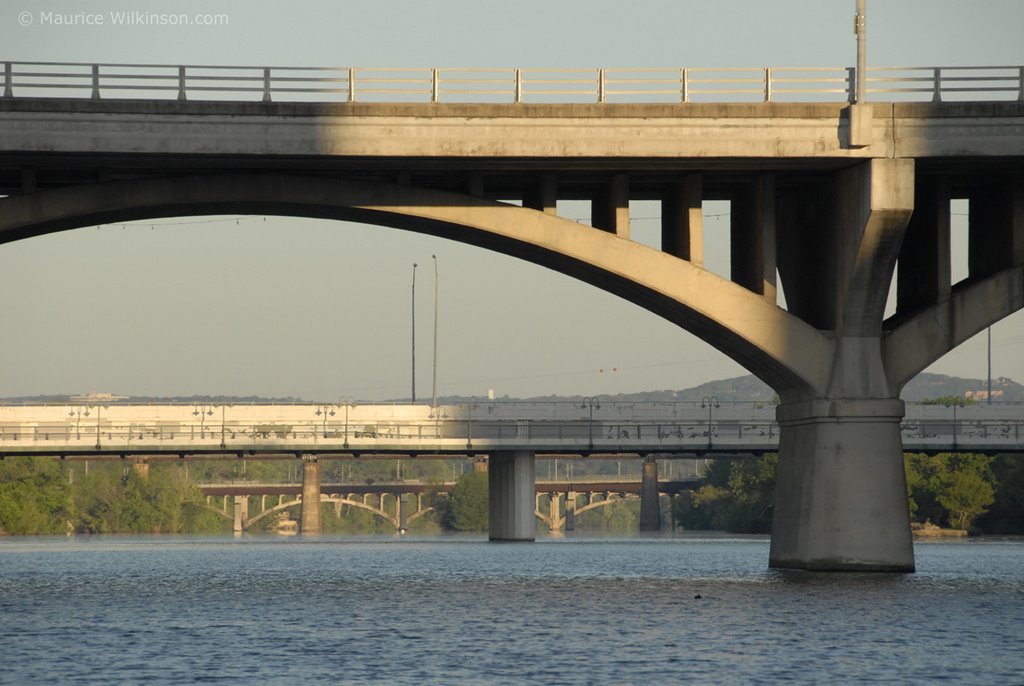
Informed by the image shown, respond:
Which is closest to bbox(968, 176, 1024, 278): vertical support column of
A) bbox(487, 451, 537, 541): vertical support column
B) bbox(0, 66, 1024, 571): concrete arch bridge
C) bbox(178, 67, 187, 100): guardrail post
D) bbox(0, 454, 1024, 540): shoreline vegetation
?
bbox(0, 66, 1024, 571): concrete arch bridge

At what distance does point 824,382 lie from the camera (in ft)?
169

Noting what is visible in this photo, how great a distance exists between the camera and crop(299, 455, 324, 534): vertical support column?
184m

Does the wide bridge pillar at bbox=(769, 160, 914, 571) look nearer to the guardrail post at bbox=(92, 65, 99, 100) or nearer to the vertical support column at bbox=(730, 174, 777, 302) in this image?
the vertical support column at bbox=(730, 174, 777, 302)

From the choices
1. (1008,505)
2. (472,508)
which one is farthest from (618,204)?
(472,508)

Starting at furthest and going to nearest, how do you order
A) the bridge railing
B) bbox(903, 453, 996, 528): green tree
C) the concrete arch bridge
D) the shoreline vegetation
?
1. the shoreline vegetation
2. bbox(903, 453, 996, 528): green tree
3. the bridge railing
4. the concrete arch bridge

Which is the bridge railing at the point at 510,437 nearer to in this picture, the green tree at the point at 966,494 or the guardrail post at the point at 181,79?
the green tree at the point at 966,494

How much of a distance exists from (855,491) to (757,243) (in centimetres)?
805

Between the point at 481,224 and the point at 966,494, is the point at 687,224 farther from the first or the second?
the point at 966,494

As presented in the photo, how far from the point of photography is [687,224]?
5216cm

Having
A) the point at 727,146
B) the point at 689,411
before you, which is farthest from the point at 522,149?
the point at 689,411

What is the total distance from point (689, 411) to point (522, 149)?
6597 centimetres

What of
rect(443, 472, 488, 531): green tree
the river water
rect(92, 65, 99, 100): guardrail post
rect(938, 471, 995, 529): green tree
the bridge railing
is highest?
rect(92, 65, 99, 100): guardrail post

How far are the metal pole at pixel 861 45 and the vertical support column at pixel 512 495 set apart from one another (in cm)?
6669

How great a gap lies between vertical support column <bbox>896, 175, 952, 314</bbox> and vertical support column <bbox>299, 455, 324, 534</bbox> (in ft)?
432
